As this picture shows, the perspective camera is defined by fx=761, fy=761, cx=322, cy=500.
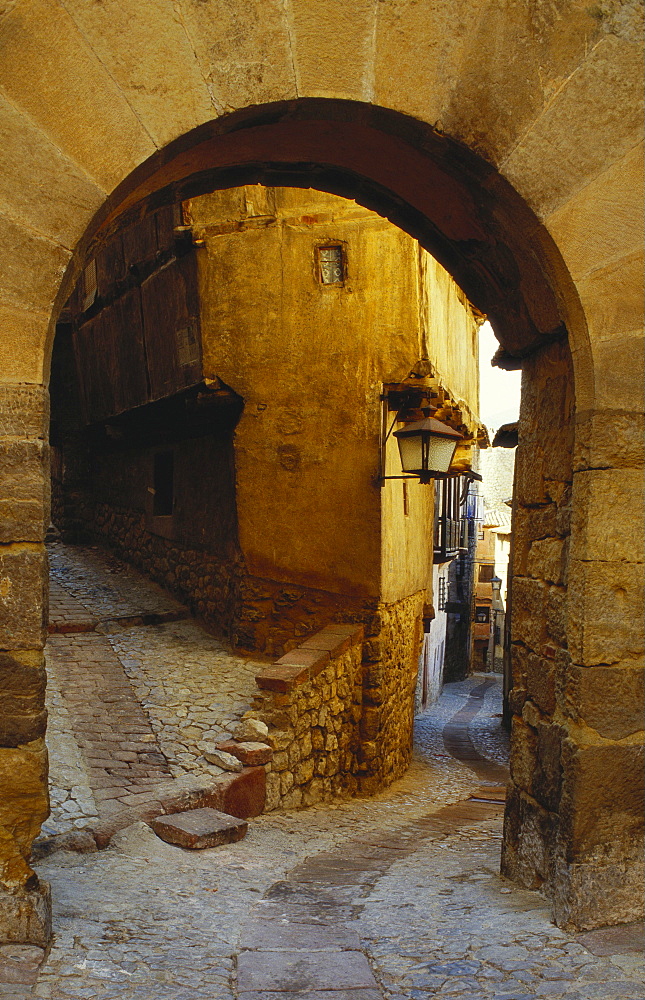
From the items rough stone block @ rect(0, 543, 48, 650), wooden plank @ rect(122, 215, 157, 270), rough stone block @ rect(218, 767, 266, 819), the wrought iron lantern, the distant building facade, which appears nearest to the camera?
rough stone block @ rect(0, 543, 48, 650)

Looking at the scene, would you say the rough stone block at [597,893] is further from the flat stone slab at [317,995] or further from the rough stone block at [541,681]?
the flat stone slab at [317,995]

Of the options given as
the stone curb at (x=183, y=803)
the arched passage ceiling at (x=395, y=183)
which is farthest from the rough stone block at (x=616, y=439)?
the stone curb at (x=183, y=803)

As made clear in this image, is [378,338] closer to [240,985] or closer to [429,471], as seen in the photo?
[429,471]

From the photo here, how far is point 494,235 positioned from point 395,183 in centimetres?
52

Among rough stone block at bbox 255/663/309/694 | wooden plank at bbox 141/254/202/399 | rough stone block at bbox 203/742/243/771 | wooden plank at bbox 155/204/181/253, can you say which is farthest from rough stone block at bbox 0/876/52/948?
wooden plank at bbox 155/204/181/253

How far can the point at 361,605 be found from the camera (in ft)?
24.1

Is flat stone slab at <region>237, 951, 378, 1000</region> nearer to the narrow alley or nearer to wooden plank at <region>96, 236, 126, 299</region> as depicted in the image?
the narrow alley

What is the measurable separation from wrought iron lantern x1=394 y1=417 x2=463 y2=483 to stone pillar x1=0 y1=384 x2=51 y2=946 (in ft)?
13.3

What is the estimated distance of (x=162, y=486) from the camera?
1025cm

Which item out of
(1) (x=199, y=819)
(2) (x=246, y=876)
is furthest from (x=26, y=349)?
(1) (x=199, y=819)

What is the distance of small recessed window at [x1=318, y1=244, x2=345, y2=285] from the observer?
7375 millimetres

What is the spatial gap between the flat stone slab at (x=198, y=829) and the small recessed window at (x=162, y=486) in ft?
19.6

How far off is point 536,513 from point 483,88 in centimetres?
159

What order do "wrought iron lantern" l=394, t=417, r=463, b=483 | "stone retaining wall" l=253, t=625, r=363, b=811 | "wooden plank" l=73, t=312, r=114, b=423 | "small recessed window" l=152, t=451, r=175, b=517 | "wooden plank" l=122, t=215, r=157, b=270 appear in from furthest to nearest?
"wooden plank" l=73, t=312, r=114, b=423 < "small recessed window" l=152, t=451, r=175, b=517 < "wooden plank" l=122, t=215, r=157, b=270 < "wrought iron lantern" l=394, t=417, r=463, b=483 < "stone retaining wall" l=253, t=625, r=363, b=811
